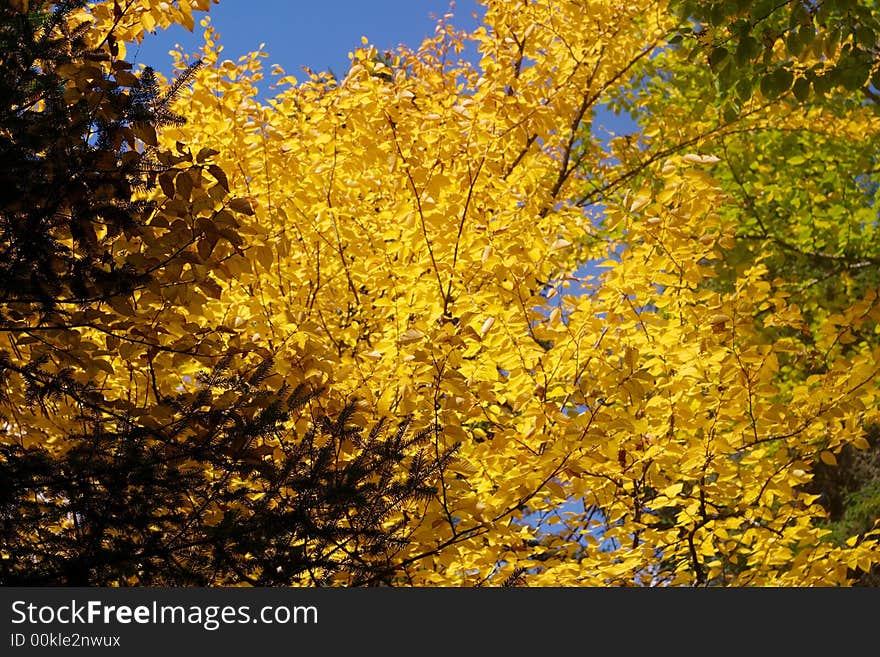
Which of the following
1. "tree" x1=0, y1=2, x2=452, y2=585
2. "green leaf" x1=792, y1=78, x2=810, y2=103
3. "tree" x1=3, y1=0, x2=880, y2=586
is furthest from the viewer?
"green leaf" x1=792, y1=78, x2=810, y2=103

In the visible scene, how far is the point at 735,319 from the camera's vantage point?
3.73 meters

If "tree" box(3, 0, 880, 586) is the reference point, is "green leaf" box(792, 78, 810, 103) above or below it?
above

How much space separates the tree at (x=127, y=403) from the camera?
271cm

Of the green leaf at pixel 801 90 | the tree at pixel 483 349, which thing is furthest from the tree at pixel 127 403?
the green leaf at pixel 801 90

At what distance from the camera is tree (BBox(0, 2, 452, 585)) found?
8.89 feet

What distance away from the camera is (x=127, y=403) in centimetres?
312

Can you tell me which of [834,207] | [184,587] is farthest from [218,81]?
[834,207]

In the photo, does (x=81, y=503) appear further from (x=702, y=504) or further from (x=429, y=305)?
(x=702, y=504)

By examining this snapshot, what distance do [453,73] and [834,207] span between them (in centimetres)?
421

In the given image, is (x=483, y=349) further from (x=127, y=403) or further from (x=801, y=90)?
(x=801, y=90)

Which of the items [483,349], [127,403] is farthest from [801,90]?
[127,403]

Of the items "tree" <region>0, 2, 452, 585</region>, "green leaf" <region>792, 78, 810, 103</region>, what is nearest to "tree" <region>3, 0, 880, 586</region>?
"tree" <region>0, 2, 452, 585</region>

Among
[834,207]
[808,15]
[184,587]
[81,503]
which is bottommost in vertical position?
[184,587]

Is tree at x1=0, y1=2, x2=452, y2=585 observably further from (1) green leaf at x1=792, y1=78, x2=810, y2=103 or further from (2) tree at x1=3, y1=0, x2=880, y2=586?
(1) green leaf at x1=792, y1=78, x2=810, y2=103
